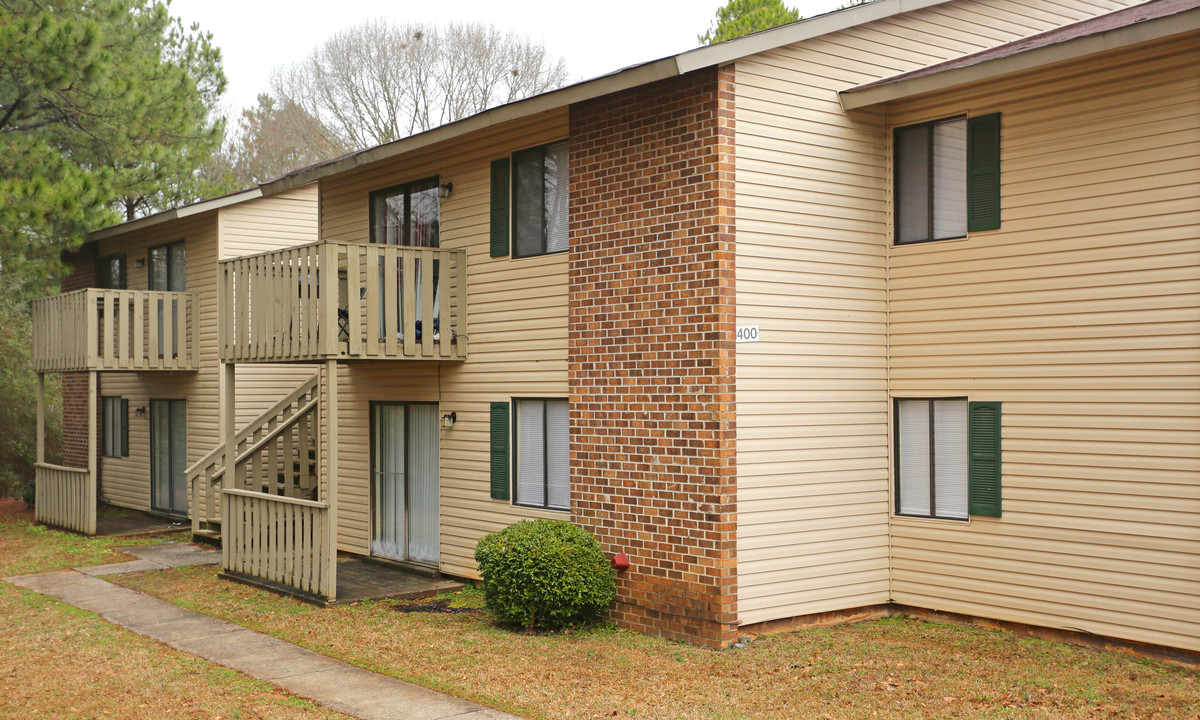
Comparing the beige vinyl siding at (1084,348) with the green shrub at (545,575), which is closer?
the beige vinyl siding at (1084,348)

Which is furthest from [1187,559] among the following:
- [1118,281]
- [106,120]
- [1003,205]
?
[106,120]

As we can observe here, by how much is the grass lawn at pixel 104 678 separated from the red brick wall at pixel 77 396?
10.3 meters

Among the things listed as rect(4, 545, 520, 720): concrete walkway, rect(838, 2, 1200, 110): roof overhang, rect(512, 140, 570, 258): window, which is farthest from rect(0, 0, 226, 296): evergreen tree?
rect(838, 2, 1200, 110): roof overhang

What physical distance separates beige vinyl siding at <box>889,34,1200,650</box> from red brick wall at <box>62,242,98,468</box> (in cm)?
1764

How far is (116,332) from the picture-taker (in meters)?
19.7

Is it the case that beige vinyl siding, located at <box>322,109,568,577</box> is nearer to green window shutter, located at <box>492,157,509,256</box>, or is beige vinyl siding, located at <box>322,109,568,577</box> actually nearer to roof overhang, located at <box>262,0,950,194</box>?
green window shutter, located at <box>492,157,509,256</box>

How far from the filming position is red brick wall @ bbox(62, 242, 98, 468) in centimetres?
2181

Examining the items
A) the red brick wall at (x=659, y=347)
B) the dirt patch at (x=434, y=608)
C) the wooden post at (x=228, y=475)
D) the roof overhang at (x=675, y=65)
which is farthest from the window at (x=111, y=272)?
the red brick wall at (x=659, y=347)

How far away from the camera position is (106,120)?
19.0m

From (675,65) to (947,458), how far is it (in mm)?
4691

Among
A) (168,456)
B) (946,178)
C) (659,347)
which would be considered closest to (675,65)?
(659,347)

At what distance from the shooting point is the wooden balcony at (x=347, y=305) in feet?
39.1

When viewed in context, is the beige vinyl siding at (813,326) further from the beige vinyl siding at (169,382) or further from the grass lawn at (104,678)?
the beige vinyl siding at (169,382)

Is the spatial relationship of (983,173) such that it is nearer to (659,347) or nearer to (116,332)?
(659,347)
